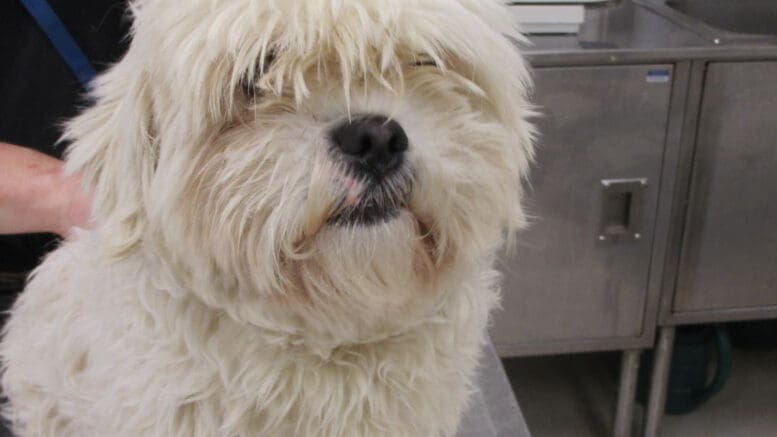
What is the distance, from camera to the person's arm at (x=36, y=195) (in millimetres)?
970

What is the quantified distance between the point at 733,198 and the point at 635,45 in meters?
0.41

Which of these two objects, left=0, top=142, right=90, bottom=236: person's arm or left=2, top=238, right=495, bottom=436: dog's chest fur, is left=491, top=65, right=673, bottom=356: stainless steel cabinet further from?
left=0, top=142, right=90, bottom=236: person's arm

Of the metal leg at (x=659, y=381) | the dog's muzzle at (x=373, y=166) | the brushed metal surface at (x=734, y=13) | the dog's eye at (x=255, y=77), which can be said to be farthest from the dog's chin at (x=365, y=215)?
the brushed metal surface at (x=734, y=13)

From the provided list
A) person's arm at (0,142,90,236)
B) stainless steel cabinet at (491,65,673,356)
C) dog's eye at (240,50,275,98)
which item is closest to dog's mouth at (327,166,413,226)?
dog's eye at (240,50,275,98)

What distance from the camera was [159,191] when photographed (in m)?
0.76

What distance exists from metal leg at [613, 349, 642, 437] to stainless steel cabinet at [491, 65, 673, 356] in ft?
0.37

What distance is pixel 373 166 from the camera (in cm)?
73

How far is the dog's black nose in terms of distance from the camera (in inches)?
28.1

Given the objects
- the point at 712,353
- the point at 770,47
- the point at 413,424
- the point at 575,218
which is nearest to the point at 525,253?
the point at 575,218

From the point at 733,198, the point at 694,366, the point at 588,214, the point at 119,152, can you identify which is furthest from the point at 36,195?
the point at 694,366

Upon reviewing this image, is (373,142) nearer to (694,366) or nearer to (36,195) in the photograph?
(36,195)

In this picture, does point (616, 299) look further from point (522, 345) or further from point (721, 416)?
point (721, 416)

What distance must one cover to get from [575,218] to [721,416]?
885mm

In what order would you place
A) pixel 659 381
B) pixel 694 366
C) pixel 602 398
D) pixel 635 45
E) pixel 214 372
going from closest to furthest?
pixel 214 372 < pixel 635 45 < pixel 659 381 < pixel 694 366 < pixel 602 398
